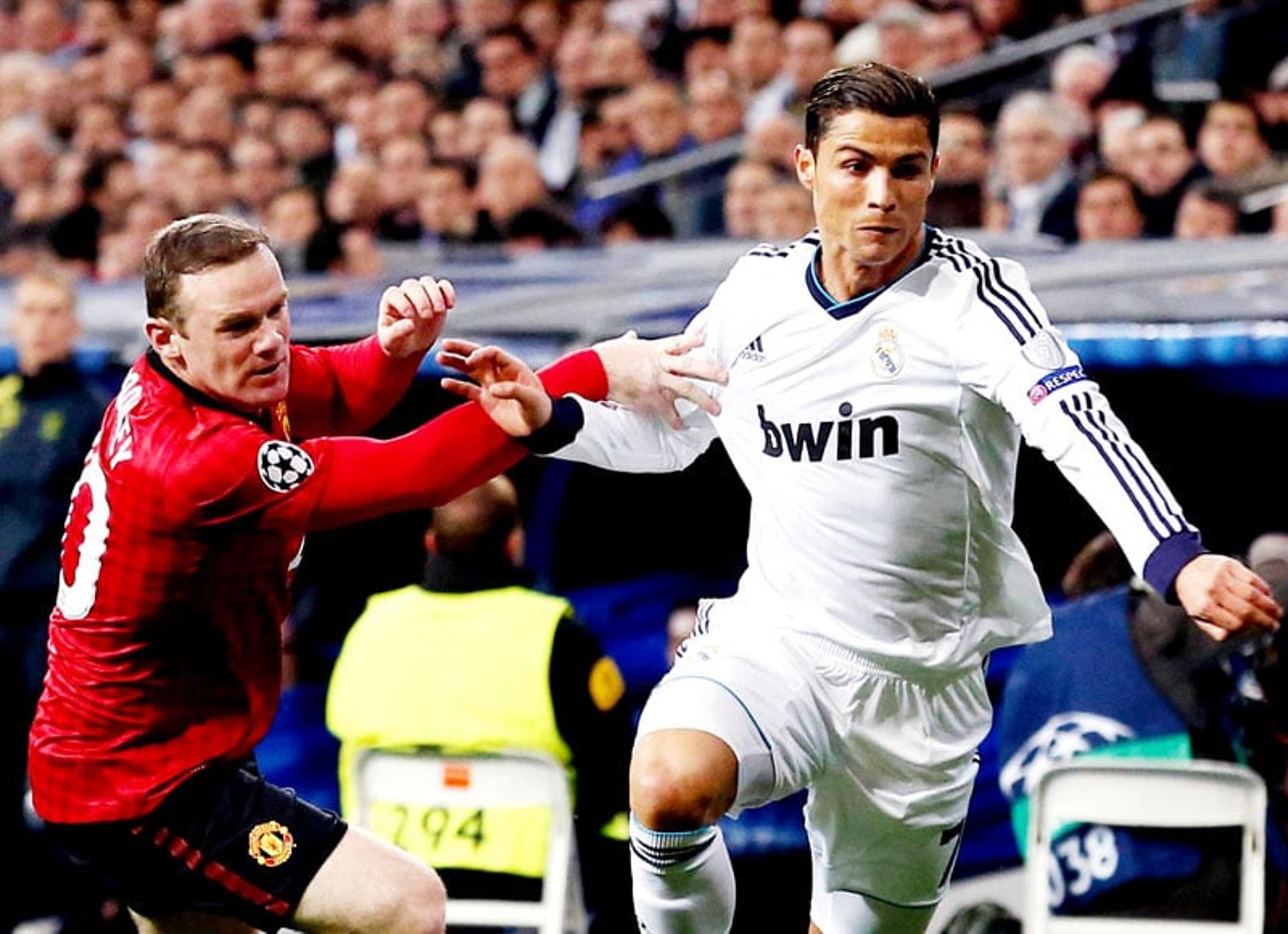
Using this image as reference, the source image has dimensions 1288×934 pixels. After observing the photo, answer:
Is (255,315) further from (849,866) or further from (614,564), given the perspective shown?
(614,564)

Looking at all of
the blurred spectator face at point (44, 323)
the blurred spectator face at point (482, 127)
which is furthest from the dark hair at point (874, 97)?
the blurred spectator face at point (482, 127)

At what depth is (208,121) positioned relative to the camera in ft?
33.9

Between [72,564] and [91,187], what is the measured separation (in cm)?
668

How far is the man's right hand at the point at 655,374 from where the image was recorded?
13.1ft

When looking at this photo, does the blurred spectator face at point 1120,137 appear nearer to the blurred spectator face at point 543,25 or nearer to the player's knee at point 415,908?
the blurred spectator face at point 543,25

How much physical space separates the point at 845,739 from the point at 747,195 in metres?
3.89

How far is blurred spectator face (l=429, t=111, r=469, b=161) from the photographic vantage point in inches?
368

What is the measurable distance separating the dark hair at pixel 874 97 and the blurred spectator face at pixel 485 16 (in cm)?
635

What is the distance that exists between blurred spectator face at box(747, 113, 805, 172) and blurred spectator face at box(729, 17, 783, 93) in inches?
35.4

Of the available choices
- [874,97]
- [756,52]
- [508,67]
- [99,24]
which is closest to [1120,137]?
[756,52]

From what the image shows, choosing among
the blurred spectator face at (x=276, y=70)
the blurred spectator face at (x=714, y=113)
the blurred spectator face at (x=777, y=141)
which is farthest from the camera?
the blurred spectator face at (x=276, y=70)

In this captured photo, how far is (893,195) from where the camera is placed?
3797 millimetres

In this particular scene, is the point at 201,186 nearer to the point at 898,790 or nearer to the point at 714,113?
the point at 714,113

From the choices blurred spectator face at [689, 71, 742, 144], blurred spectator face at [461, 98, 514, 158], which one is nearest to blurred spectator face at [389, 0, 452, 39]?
blurred spectator face at [461, 98, 514, 158]
